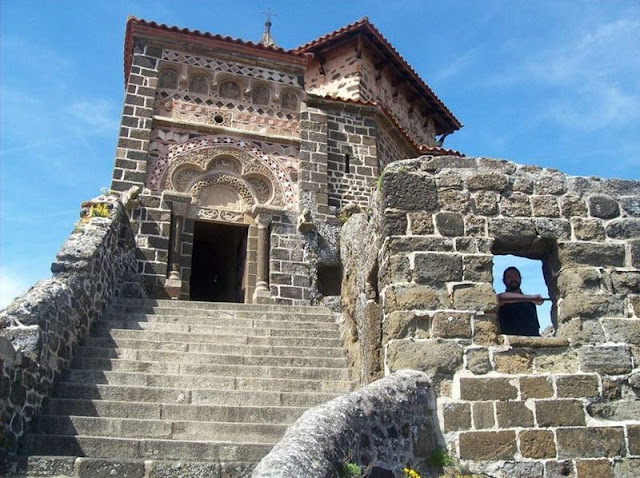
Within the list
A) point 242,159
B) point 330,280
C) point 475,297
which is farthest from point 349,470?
point 242,159

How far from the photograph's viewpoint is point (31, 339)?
18.1 ft

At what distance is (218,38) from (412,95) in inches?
260

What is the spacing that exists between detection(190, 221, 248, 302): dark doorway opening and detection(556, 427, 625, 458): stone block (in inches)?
335

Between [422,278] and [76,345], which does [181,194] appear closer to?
[76,345]

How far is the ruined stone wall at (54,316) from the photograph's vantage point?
16.7ft

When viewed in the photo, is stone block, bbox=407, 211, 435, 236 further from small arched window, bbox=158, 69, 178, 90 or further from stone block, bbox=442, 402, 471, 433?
small arched window, bbox=158, 69, 178, 90

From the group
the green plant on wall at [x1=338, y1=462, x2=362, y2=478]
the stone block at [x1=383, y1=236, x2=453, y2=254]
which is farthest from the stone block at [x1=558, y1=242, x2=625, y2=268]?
the green plant on wall at [x1=338, y1=462, x2=362, y2=478]

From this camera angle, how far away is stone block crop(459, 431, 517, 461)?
14.7 ft

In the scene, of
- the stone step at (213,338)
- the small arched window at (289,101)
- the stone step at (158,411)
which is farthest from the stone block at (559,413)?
the small arched window at (289,101)

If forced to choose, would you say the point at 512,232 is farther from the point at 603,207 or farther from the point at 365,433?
the point at 365,433

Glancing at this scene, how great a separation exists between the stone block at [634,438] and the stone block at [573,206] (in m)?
1.78

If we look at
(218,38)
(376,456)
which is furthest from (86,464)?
(218,38)

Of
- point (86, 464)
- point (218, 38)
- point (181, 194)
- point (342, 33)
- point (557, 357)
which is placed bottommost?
point (86, 464)

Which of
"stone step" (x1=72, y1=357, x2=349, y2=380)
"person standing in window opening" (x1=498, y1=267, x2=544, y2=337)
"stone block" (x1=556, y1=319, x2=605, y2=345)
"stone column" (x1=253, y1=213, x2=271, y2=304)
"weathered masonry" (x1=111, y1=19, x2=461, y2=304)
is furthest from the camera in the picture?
"weathered masonry" (x1=111, y1=19, x2=461, y2=304)
